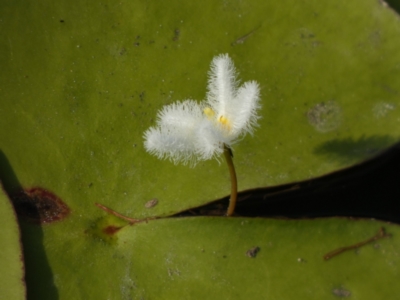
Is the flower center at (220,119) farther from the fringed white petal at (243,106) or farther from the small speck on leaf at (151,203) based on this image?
the small speck on leaf at (151,203)

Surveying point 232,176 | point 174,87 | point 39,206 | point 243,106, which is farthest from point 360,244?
point 39,206

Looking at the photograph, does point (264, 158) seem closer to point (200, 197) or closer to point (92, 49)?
point (200, 197)

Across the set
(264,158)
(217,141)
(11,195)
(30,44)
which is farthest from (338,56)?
(11,195)

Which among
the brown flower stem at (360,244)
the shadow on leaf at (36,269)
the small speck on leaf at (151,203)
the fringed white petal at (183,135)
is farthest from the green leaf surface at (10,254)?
the brown flower stem at (360,244)

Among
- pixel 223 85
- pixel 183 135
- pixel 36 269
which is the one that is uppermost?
pixel 223 85

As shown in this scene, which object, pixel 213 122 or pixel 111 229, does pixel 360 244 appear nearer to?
pixel 213 122
